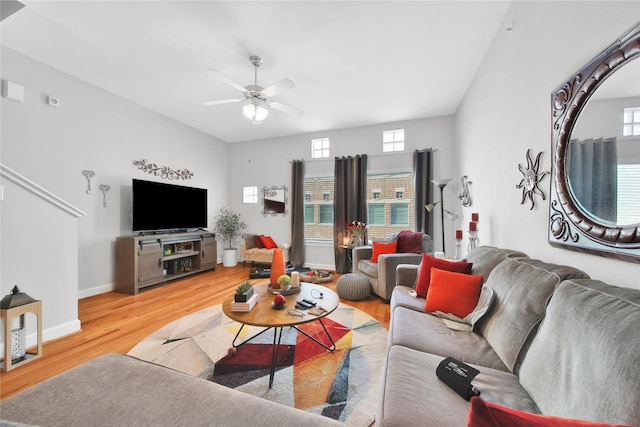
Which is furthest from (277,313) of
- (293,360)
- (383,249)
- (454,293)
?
(383,249)

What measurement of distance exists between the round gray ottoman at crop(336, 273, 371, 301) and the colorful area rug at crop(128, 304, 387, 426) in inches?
19.6

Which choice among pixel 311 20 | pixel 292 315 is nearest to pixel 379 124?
pixel 311 20

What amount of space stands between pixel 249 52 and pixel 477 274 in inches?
119

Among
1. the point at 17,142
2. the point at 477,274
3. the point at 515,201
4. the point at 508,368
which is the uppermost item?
the point at 17,142

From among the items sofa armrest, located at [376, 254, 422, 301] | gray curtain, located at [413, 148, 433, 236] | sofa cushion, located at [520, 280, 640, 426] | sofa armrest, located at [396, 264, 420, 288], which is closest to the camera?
sofa cushion, located at [520, 280, 640, 426]

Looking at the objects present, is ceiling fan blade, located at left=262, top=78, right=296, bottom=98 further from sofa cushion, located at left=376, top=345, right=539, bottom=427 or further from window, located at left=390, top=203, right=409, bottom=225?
window, located at left=390, top=203, right=409, bottom=225

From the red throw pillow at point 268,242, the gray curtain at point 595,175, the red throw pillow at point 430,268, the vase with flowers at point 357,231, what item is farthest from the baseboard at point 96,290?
the gray curtain at point 595,175

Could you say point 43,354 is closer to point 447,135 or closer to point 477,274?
point 477,274

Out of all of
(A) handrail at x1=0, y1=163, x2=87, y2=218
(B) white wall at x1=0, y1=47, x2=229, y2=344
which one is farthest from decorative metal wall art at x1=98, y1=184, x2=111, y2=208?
(A) handrail at x1=0, y1=163, x2=87, y2=218

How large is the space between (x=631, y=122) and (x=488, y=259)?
1.15 metres

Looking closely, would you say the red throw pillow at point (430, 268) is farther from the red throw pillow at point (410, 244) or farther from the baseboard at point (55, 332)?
the baseboard at point (55, 332)

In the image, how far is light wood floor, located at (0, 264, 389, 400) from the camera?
1.80 metres

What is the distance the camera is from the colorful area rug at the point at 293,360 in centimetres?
150

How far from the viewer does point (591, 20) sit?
3.96 feet
